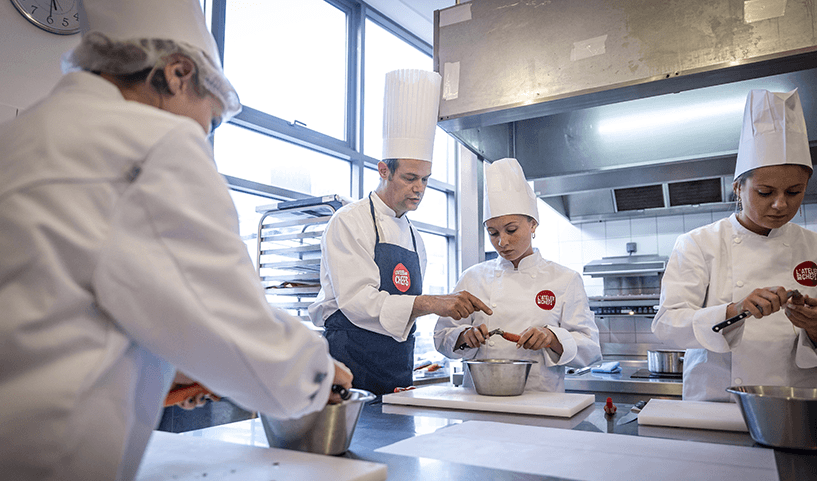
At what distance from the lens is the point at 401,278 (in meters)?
2.21

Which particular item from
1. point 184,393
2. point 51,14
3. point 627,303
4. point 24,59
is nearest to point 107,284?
point 184,393

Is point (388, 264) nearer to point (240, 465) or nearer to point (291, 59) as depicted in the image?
point (240, 465)

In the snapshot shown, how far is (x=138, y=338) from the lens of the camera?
0.66 metres

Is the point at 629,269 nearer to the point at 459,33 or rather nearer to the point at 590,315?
the point at 590,315

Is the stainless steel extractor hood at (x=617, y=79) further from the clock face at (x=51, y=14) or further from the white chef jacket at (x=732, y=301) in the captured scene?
the clock face at (x=51, y=14)

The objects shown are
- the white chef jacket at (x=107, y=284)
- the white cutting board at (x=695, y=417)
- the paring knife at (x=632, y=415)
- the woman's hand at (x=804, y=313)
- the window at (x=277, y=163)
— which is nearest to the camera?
the white chef jacket at (x=107, y=284)

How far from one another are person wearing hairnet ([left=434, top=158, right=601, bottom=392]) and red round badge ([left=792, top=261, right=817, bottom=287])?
694mm

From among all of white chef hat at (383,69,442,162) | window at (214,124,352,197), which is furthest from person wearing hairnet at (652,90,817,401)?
window at (214,124,352,197)

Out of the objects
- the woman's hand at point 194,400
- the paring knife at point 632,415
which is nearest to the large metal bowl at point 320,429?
the woman's hand at point 194,400

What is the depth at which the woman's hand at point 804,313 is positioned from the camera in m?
1.50

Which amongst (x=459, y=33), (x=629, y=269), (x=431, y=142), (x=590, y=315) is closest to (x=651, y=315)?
(x=629, y=269)

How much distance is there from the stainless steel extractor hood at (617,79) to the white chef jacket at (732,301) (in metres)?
0.55

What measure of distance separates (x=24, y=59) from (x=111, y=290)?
93.7 inches

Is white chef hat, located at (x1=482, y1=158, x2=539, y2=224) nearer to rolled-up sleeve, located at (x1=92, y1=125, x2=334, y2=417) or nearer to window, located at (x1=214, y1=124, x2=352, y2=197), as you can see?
window, located at (x1=214, y1=124, x2=352, y2=197)
